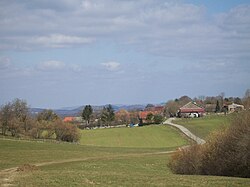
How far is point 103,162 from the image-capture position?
5169 cm

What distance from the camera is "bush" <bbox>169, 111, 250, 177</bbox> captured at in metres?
31.5

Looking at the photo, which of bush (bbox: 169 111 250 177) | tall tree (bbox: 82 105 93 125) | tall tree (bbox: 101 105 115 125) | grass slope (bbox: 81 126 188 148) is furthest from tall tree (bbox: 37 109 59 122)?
bush (bbox: 169 111 250 177)

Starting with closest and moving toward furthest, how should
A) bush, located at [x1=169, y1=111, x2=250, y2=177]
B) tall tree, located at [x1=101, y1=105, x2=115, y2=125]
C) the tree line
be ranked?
bush, located at [x1=169, y1=111, x2=250, y2=177] → the tree line → tall tree, located at [x1=101, y1=105, x2=115, y2=125]

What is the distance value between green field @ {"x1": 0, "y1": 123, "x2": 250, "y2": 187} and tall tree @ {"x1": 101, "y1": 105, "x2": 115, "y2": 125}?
2068 inches

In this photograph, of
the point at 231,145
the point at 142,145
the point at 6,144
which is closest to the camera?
the point at 231,145

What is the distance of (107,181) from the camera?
22.0 metres

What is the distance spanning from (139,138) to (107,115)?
73243 millimetres

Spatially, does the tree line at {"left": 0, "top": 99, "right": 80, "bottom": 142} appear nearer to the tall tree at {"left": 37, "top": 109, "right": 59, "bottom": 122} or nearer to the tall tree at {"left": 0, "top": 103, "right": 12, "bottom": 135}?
the tall tree at {"left": 0, "top": 103, "right": 12, "bottom": 135}

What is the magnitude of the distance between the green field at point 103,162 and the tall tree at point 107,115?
52.5 m

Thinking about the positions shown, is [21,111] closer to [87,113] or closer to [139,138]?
[139,138]

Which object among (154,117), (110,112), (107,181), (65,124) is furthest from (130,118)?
(107,181)

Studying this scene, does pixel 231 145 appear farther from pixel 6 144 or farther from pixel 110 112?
pixel 110 112

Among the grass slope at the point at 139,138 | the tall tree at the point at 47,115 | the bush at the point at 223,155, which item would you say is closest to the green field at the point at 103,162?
the grass slope at the point at 139,138

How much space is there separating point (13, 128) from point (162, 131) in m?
43.9
